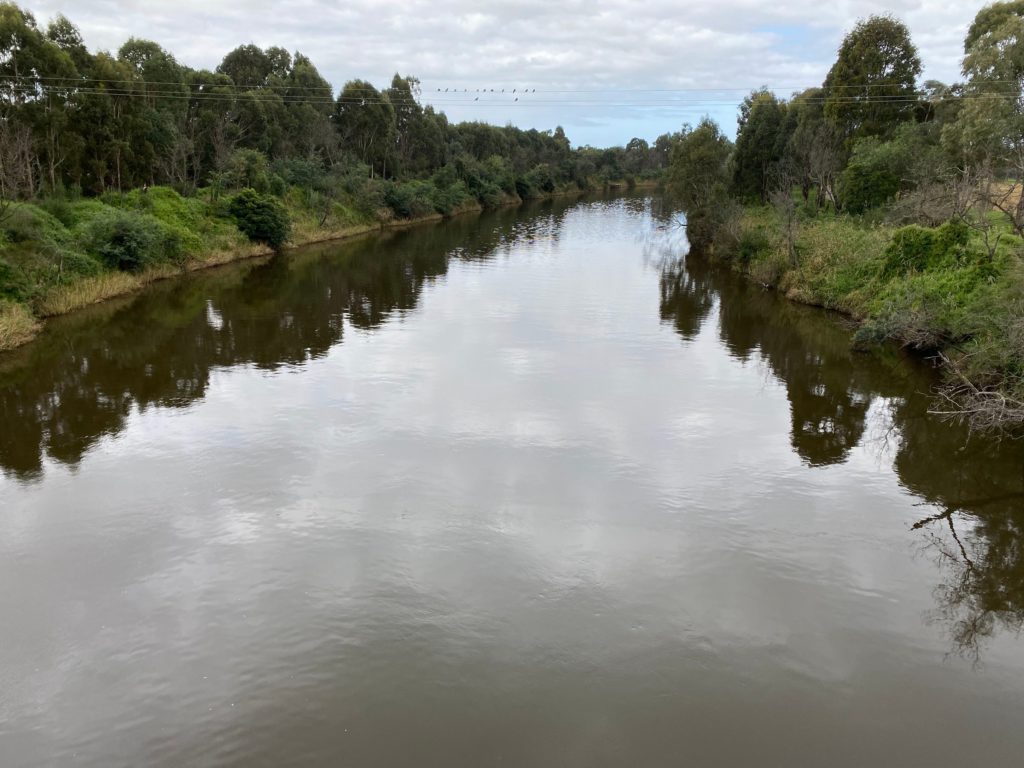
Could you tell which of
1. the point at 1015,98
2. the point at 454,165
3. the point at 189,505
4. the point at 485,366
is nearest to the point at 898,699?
the point at 189,505

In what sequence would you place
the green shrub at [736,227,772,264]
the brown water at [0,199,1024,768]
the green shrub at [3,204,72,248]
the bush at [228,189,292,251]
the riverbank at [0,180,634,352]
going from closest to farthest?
the brown water at [0,199,1024,768] → the riverbank at [0,180,634,352] → the green shrub at [3,204,72,248] → the green shrub at [736,227,772,264] → the bush at [228,189,292,251]

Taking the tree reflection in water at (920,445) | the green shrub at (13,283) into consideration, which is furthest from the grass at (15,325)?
the tree reflection in water at (920,445)

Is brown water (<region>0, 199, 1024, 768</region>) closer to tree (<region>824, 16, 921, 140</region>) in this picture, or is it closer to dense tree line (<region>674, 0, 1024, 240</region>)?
dense tree line (<region>674, 0, 1024, 240</region>)

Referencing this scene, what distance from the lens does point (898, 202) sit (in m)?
29.9

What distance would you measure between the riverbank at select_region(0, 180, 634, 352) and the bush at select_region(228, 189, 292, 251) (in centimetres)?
57

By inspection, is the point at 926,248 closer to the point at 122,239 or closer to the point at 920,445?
the point at 920,445

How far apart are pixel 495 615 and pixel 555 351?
12.9m

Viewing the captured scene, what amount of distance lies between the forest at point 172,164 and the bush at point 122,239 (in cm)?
6

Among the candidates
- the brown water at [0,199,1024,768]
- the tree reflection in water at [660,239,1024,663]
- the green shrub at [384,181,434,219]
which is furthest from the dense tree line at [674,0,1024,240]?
the green shrub at [384,181,434,219]

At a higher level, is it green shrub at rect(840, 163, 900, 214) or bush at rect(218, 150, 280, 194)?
bush at rect(218, 150, 280, 194)

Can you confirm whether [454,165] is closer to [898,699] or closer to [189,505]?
[189,505]

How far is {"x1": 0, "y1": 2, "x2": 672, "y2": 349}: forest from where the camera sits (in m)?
25.2

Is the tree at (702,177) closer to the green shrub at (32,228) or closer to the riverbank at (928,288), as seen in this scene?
the riverbank at (928,288)

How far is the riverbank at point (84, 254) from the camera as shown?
2125 centimetres
